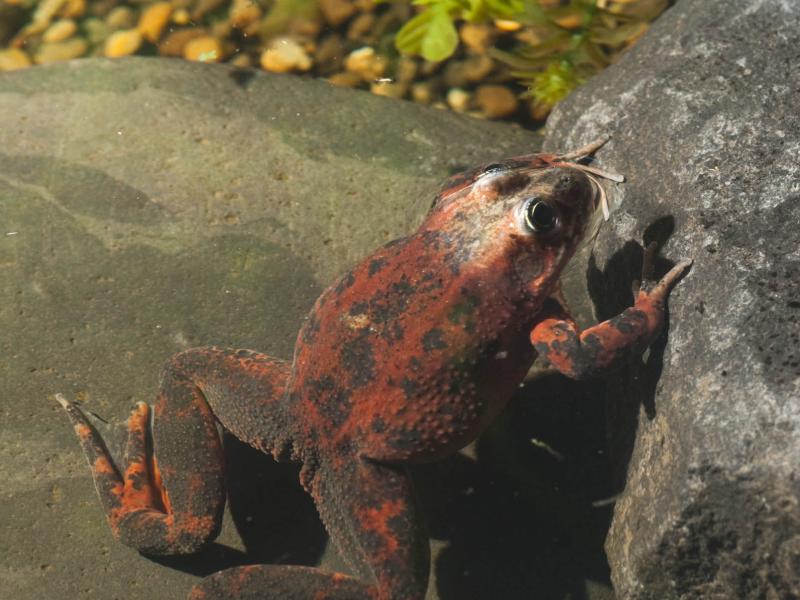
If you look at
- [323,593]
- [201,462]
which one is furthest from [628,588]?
[201,462]

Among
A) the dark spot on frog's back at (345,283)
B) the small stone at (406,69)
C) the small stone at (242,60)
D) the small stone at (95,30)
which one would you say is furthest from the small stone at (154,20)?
the dark spot on frog's back at (345,283)

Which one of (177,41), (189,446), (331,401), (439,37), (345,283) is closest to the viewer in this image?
(331,401)

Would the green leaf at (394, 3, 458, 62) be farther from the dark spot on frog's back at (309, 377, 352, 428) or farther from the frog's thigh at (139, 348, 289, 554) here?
the dark spot on frog's back at (309, 377, 352, 428)

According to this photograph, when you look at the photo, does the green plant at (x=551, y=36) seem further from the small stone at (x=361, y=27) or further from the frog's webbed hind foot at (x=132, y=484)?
the frog's webbed hind foot at (x=132, y=484)

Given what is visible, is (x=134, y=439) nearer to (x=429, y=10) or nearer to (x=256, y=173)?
(x=256, y=173)

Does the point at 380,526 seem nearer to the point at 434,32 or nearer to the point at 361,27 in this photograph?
the point at 434,32

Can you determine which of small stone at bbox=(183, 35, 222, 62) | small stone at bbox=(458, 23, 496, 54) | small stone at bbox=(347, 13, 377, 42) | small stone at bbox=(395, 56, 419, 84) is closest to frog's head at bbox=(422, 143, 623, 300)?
small stone at bbox=(395, 56, 419, 84)

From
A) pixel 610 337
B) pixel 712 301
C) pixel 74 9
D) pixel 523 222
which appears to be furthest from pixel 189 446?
pixel 74 9
